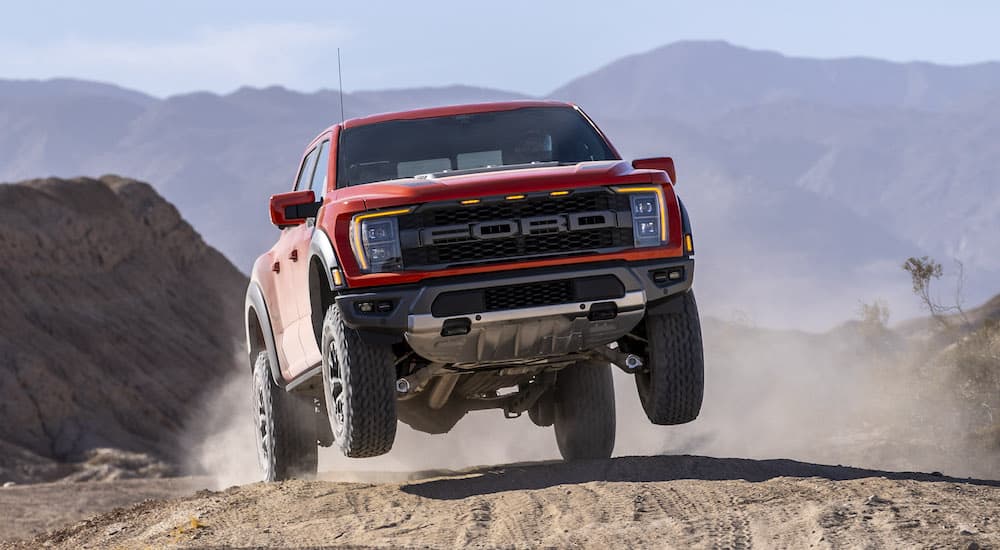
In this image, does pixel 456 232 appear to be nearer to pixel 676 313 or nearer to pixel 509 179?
pixel 509 179

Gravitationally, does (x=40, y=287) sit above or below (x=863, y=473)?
below

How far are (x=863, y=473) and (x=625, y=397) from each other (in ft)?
62.7

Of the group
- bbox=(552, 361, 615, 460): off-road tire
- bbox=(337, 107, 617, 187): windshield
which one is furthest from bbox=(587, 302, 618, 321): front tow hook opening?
bbox=(552, 361, 615, 460): off-road tire

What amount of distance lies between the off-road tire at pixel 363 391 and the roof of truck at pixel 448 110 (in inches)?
62.7

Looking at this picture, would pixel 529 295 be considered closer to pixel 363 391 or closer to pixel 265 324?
pixel 363 391

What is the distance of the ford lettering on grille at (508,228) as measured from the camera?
24.8ft

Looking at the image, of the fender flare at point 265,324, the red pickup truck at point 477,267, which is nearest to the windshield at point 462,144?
the red pickup truck at point 477,267

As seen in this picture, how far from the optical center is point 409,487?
8.56 metres

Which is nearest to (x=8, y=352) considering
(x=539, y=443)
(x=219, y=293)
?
(x=219, y=293)

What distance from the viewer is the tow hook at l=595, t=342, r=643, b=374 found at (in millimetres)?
8227

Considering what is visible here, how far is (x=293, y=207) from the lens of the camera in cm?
831

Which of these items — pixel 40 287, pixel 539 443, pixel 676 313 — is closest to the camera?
pixel 676 313

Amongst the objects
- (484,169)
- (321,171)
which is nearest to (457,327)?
(484,169)

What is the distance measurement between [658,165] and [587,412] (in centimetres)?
230
